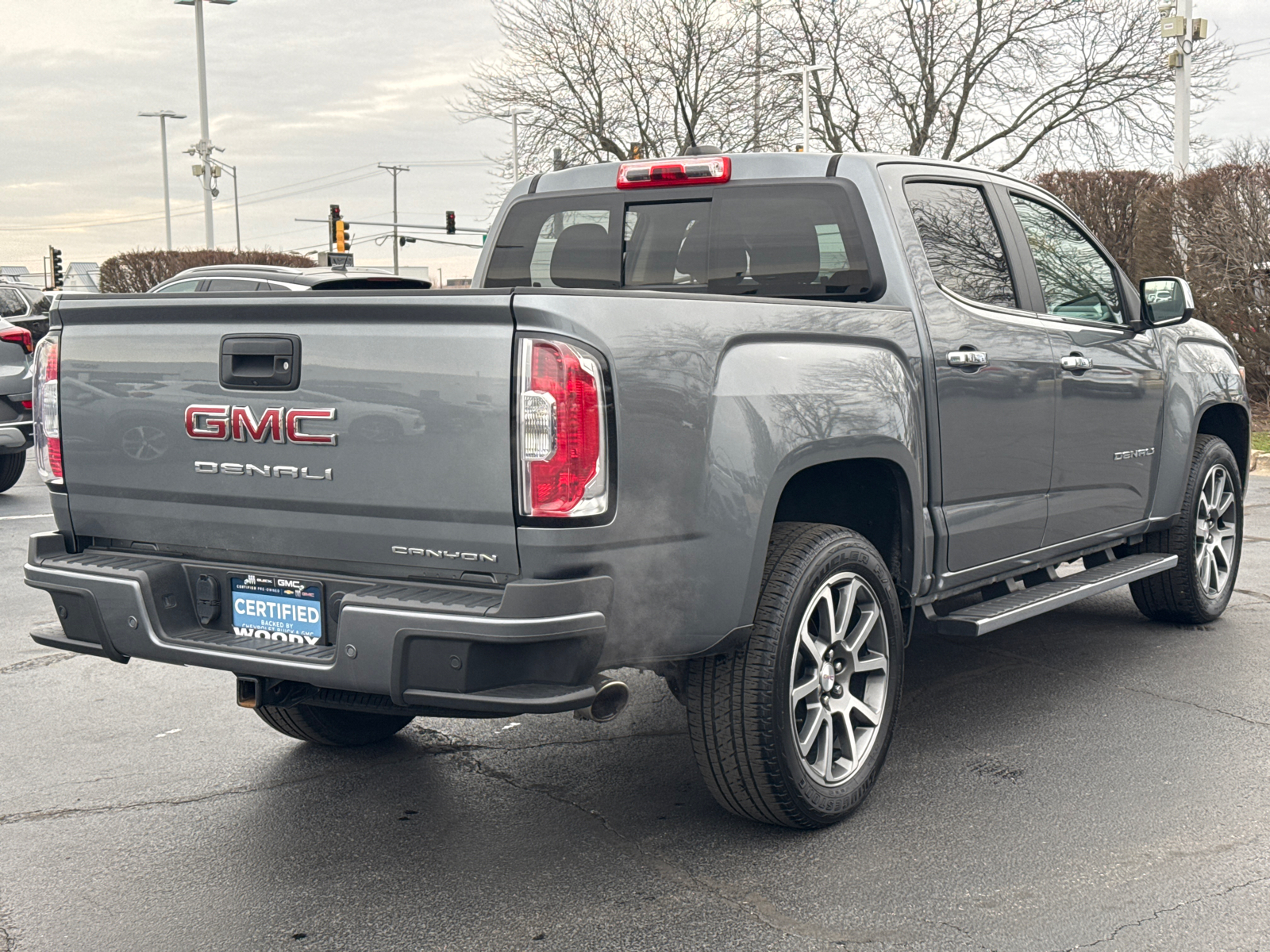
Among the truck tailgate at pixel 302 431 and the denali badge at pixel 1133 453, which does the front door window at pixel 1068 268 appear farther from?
the truck tailgate at pixel 302 431

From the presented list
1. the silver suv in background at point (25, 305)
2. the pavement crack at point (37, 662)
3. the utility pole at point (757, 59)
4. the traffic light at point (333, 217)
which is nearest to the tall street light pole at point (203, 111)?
the traffic light at point (333, 217)

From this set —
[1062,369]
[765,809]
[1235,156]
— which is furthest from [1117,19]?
[765,809]

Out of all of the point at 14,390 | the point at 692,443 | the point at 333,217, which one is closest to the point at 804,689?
the point at 692,443

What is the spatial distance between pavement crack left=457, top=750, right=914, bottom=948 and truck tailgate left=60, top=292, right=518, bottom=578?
40.5 inches

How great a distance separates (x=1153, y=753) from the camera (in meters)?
4.49

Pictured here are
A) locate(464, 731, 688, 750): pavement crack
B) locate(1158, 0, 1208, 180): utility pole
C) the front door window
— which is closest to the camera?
locate(464, 731, 688, 750): pavement crack

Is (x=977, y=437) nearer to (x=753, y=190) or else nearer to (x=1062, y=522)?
(x=1062, y=522)

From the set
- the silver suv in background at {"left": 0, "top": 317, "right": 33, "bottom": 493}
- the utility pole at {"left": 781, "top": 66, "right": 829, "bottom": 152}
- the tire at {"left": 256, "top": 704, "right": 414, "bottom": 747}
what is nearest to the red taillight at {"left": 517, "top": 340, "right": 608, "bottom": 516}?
the tire at {"left": 256, "top": 704, "right": 414, "bottom": 747}

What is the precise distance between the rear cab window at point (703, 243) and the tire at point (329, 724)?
1662 millimetres

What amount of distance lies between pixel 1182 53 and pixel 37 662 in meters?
18.9

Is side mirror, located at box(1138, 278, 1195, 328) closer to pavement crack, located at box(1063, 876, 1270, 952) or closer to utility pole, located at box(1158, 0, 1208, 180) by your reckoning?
pavement crack, located at box(1063, 876, 1270, 952)

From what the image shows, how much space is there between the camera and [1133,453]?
18.3ft

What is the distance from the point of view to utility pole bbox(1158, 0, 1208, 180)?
1956 cm

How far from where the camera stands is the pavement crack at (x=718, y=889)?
125 inches
